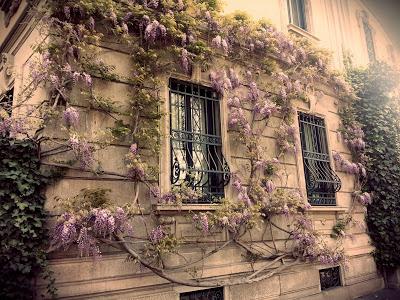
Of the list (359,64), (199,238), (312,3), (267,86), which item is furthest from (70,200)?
(359,64)

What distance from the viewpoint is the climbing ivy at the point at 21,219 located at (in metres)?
4.11

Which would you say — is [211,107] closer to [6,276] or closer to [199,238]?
[199,238]

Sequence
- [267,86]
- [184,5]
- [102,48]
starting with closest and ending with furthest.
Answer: [102,48] → [184,5] → [267,86]

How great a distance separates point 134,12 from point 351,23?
921cm

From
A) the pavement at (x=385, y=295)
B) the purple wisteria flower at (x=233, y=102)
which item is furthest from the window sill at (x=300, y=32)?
the pavement at (x=385, y=295)

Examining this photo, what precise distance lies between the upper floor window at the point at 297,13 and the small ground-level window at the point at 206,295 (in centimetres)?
752

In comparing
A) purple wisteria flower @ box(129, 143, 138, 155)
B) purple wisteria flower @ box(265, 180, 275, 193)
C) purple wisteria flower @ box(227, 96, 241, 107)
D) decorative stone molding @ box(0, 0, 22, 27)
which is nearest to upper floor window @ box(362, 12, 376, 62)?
purple wisteria flower @ box(227, 96, 241, 107)

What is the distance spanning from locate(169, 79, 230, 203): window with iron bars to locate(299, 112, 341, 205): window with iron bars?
2743 millimetres

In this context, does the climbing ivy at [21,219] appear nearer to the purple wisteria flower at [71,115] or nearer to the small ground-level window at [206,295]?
the purple wisteria flower at [71,115]

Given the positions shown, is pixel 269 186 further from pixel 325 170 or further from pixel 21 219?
pixel 21 219

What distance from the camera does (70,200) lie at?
185 inches

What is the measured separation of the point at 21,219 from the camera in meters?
4.26

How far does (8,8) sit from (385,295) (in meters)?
11.7

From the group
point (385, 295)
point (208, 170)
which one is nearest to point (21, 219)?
point (208, 170)
